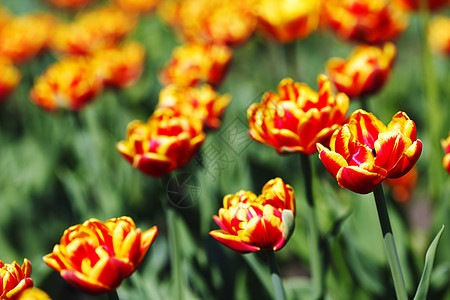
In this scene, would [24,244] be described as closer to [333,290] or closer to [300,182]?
[300,182]

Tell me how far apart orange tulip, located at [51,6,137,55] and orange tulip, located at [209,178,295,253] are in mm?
1864

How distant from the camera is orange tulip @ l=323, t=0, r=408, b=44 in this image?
1.70 meters

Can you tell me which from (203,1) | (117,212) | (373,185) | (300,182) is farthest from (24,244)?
(203,1)

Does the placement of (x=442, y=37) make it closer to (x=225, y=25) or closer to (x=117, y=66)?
(x=225, y=25)

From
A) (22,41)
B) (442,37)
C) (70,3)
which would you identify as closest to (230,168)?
(442,37)

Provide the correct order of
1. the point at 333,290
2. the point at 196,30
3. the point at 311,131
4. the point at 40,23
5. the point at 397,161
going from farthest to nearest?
the point at 40,23 → the point at 196,30 → the point at 333,290 → the point at 311,131 → the point at 397,161

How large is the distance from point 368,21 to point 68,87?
1011 millimetres

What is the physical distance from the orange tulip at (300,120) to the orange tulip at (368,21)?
80 centimetres

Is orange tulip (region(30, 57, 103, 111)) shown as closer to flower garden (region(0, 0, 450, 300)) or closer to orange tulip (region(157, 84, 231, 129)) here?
flower garden (region(0, 0, 450, 300))

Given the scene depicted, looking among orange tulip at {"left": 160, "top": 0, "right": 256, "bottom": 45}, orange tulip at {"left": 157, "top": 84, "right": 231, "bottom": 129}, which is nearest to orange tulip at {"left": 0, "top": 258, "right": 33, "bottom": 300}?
orange tulip at {"left": 157, "top": 84, "right": 231, "bottom": 129}

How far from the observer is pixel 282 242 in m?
0.82

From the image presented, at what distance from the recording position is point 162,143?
1.05 meters

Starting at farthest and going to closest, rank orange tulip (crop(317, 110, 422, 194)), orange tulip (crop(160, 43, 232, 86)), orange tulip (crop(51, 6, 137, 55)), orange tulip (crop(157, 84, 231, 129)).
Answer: orange tulip (crop(51, 6, 137, 55)) < orange tulip (crop(160, 43, 232, 86)) < orange tulip (crop(157, 84, 231, 129)) < orange tulip (crop(317, 110, 422, 194))

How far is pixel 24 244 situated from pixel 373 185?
54.5 inches
